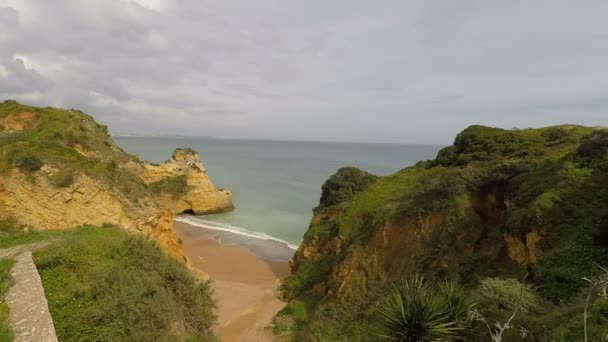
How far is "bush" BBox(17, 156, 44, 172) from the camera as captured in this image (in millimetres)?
15102

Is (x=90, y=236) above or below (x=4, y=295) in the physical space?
above

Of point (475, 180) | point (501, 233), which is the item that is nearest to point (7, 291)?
point (501, 233)

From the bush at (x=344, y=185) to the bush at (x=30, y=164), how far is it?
52.5 feet

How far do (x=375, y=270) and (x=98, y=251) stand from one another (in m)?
10.0

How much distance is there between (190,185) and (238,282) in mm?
21614

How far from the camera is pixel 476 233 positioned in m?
11.5

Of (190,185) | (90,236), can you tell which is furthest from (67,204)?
(190,185)

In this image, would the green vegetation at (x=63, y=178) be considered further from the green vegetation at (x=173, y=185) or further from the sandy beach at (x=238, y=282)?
the green vegetation at (x=173, y=185)

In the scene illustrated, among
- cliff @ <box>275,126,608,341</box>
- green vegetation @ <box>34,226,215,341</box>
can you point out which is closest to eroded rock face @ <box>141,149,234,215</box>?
cliff @ <box>275,126,608,341</box>

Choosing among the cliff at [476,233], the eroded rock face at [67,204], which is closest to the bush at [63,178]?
the eroded rock face at [67,204]

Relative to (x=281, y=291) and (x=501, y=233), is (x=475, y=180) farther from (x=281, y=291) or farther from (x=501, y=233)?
(x=281, y=291)

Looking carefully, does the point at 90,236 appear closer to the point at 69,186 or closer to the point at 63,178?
the point at 69,186

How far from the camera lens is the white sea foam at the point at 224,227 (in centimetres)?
3159

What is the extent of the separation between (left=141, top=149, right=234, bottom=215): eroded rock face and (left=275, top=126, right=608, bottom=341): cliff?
2326 cm
